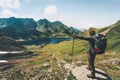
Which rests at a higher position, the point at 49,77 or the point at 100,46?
the point at 100,46

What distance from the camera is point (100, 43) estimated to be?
65.8ft

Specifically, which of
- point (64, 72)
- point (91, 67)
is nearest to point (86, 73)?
point (91, 67)

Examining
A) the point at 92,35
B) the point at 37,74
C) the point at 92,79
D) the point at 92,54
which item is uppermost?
the point at 92,35

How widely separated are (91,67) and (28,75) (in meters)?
20.2

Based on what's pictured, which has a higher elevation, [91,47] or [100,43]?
[100,43]

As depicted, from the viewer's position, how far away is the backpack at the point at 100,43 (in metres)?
19.9

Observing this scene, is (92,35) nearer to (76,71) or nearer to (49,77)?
(76,71)

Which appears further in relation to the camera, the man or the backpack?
the man

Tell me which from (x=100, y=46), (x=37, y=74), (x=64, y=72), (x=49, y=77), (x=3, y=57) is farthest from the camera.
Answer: (x=3, y=57)

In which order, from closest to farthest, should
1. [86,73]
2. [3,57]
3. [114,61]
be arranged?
1. [86,73]
2. [114,61]
3. [3,57]

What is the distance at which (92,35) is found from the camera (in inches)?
829

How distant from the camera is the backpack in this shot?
19.9 metres

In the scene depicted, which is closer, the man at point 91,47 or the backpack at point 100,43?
the backpack at point 100,43

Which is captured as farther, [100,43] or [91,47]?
[91,47]
